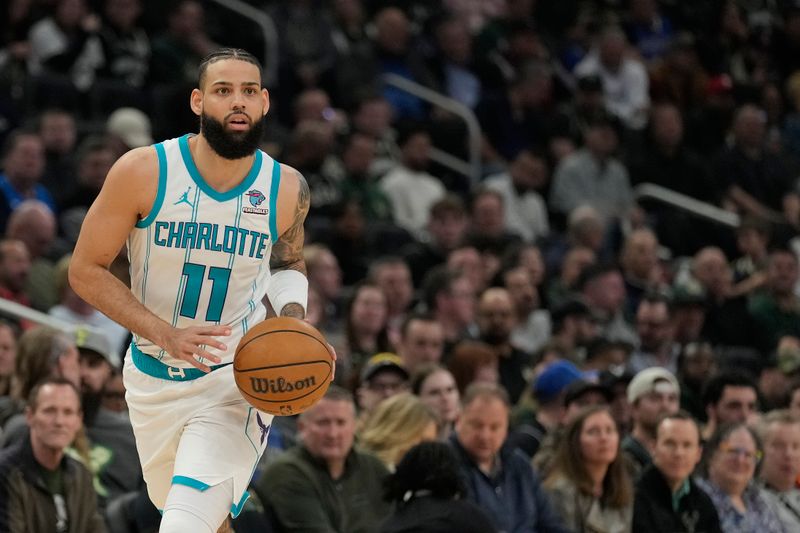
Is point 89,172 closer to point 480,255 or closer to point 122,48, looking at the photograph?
Answer: point 122,48

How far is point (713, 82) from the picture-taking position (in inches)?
642

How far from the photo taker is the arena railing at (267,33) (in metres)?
13.3

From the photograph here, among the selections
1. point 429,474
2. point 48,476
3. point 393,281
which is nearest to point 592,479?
point 429,474

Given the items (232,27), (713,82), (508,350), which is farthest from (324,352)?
(713,82)

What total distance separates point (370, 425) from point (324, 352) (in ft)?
10.3

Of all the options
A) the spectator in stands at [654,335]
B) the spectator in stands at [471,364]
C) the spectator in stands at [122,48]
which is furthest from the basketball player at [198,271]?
the spectator in stands at [122,48]

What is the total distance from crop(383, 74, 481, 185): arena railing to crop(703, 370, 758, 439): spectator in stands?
4.88 metres

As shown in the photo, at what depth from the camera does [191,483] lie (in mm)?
4812

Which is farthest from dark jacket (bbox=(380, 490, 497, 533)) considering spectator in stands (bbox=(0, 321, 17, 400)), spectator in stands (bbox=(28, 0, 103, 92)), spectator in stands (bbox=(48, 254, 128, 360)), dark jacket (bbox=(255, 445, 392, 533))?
spectator in stands (bbox=(28, 0, 103, 92))

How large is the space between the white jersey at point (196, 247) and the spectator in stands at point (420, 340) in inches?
166

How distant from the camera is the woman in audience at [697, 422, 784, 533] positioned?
8.03 meters

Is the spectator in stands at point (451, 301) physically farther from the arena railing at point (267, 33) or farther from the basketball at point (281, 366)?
the basketball at point (281, 366)

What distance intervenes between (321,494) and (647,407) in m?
2.35

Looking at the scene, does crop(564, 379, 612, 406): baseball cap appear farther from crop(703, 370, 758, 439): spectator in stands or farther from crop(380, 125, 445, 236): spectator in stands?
crop(380, 125, 445, 236): spectator in stands
